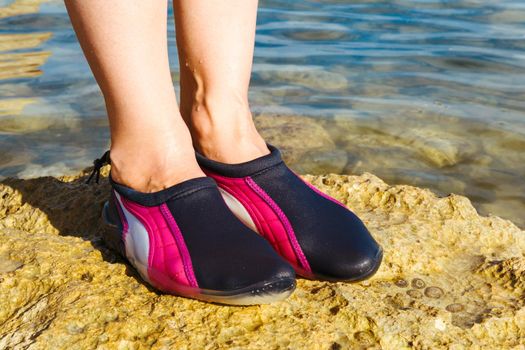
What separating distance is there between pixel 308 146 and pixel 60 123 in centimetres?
160

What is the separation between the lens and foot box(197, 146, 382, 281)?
5.49 feet

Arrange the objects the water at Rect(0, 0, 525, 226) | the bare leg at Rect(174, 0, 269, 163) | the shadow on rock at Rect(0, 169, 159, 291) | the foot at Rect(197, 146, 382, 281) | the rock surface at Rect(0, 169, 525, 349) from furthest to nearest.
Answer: the water at Rect(0, 0, 525, 226), the shadow on rock at Rect(0, 169, 159, 291), the bare leg at Rect(174, 0, 269, 163), the foot at Rect(197, 146, 382, 281), the rock surface at Rect(0, 169, 525, 349)

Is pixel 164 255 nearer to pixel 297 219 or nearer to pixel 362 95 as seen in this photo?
pixel 297 219

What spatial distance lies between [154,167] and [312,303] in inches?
21.4

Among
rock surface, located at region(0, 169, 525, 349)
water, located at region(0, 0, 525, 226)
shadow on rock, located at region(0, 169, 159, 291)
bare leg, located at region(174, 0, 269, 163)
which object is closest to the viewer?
rock surface, located at region(0, 169, 525, 349)

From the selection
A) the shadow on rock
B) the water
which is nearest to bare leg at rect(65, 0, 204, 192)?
the shadow on rock

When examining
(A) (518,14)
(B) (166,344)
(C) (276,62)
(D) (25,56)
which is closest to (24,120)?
(D) (25,56)

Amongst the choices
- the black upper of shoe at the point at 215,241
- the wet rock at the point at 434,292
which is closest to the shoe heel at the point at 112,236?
the black upper of shoe at the point at 215,241

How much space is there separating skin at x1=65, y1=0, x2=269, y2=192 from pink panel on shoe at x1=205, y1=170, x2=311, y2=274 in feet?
0.27

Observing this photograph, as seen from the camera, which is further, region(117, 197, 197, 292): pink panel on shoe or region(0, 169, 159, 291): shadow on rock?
region(0, 169, 159, 291): shadow on rock

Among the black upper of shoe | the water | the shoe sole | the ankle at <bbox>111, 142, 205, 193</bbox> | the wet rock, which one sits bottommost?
the water

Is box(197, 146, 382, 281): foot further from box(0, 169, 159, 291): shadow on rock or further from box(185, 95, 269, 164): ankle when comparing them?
box(0, 169, 159, 291): shadow on rock

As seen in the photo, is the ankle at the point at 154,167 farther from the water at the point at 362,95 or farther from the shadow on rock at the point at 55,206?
the water at the point at 362,95

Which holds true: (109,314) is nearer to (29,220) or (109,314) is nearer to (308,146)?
(29,220)
